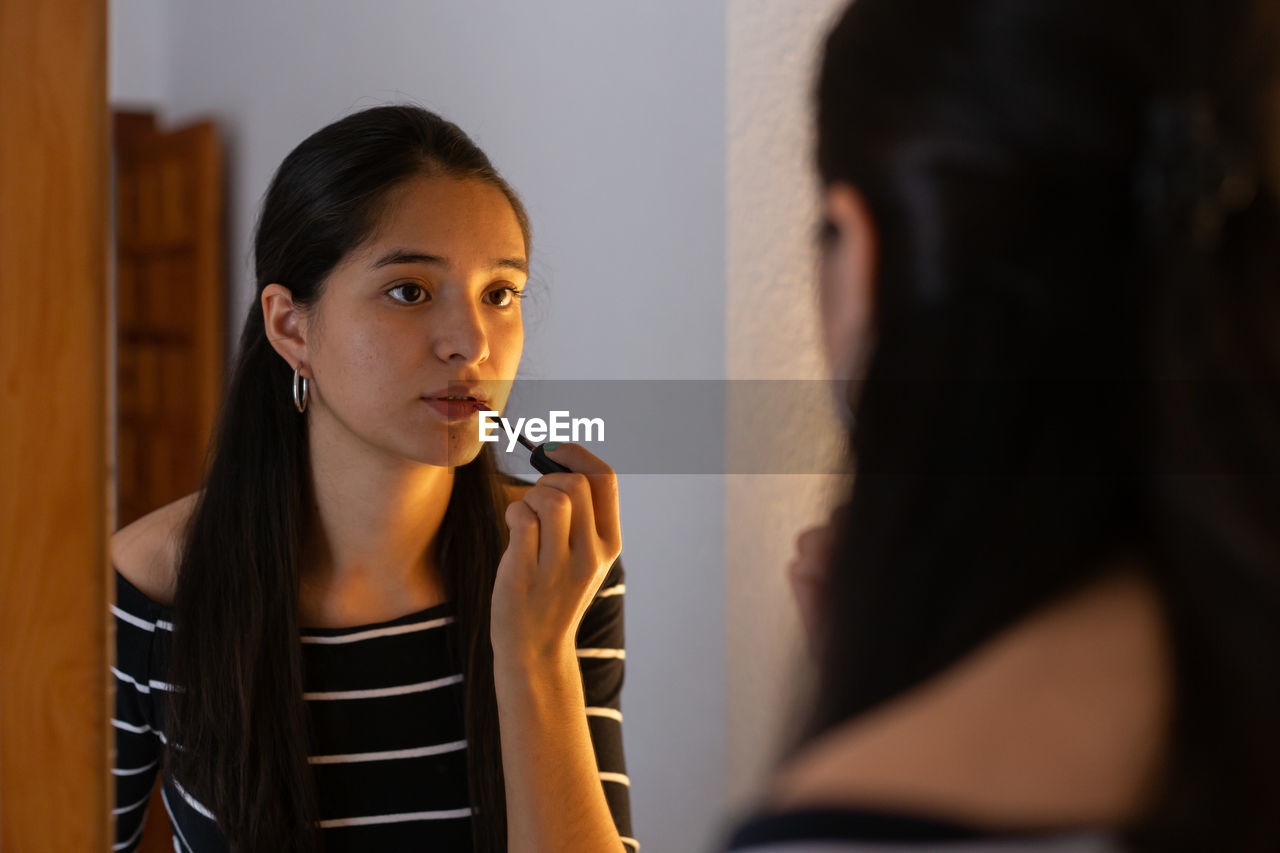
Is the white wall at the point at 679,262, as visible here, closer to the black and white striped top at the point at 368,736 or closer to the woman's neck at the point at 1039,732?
the black and white striped top at the point at 368,736

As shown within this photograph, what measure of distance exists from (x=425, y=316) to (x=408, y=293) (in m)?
0.02

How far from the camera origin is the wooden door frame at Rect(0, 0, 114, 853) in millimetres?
410

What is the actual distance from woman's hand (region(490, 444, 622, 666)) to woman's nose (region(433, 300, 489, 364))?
65 mm

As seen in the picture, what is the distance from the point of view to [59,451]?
422mm

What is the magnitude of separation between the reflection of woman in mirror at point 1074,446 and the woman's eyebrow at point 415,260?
29 centimetres

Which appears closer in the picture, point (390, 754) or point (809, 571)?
point (809, 571)

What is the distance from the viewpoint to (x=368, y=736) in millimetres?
545

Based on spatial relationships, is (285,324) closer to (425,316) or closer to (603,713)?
(425,316)

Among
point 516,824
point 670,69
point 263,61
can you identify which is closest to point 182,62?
point 263,61

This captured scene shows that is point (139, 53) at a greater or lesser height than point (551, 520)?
greater

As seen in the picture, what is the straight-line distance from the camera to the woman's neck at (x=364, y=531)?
1.83ft

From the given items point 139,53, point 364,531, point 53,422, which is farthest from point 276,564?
point 139,53

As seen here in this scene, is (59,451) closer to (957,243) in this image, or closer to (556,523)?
(556,523)

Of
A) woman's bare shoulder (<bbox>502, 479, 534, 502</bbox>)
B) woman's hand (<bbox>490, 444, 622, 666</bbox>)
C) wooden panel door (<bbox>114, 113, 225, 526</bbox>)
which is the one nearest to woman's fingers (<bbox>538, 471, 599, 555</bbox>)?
woman's hand (<bbox>490, 444, 622, 666</bbox>)
